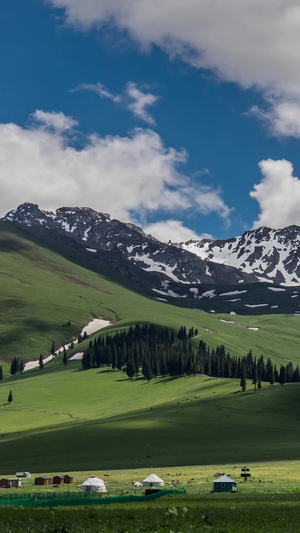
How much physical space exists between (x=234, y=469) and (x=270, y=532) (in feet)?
227

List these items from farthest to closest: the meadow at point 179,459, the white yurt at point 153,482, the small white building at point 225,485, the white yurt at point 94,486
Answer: the white yurt at point 153,482, the white yurt at point 94,486, the small white building at point 225,485, the meadow at point 179,459

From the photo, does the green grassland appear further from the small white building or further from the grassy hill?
the grassy hill

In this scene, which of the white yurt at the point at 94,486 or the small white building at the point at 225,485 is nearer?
the small white building at the point at 225,485

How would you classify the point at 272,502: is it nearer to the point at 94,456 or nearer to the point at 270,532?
the point at 270,532

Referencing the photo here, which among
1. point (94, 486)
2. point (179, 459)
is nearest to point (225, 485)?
point (94, 486)

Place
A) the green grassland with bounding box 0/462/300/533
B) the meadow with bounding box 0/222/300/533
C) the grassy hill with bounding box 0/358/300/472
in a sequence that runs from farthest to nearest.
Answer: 1. the grassy hill with bounding box 0/358/300/472
2. the meadow with bounding box 0/222/300/533
3. the green grassland with bounding box 0/462/300/533

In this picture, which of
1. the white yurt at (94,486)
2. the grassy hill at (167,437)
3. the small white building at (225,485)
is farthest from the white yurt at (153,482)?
the grassy hill at (167,437)

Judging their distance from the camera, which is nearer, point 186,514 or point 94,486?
point 186,514

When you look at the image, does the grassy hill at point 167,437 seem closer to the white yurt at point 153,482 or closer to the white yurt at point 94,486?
the white yurt at point 153,482

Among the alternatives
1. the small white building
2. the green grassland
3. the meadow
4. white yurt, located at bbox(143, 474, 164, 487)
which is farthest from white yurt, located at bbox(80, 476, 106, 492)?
the small white building

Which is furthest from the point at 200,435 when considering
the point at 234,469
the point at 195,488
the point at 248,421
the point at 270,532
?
the point at 270,532

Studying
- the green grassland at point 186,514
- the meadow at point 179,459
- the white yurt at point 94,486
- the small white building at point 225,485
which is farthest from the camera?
the white yurt at point 94,486

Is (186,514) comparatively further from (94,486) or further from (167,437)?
(167,437)

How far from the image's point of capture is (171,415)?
181 m
